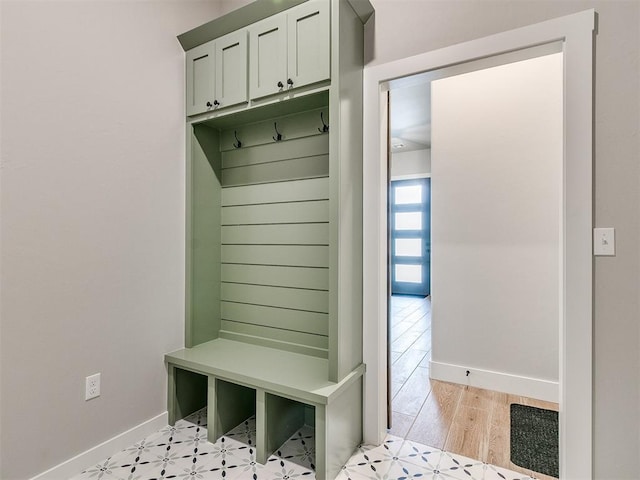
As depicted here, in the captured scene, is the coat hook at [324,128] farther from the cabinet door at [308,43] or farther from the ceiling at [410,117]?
the ceiling at [410,117]

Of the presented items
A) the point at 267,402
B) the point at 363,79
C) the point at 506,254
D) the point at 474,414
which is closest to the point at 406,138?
the point at 506,254

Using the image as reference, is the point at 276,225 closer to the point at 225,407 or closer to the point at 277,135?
the point at 277,135

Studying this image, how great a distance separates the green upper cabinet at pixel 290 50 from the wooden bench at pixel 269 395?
4.97 ft

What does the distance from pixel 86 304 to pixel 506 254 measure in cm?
273

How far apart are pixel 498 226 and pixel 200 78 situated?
2.34 meters

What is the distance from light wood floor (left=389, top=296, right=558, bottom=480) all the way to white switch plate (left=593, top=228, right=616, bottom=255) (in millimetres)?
1138

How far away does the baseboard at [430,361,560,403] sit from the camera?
241 cm

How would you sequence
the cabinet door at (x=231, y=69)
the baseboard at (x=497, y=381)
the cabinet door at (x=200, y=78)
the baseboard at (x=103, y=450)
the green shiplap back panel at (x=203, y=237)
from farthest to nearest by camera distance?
the baseboard at (x=497, y=381) < the green shiplap back panel at (x=203, y=237) < the cabinet door at (x=200, y=78) < the cabinet door at (x=231, y=69) < the baseboard at (x=103, y=450)

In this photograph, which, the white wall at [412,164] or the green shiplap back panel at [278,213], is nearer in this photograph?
the green shiplap back panel at [278,213]

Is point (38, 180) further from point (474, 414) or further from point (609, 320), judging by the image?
point (474, 414)

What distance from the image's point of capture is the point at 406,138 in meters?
6.02

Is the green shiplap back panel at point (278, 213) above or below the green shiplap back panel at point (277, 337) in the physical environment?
above

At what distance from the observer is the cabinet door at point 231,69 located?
1947 mm

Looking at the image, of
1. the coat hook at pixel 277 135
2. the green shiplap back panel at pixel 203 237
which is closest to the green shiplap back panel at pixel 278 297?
the green shiplap back panel at pixel 203 237
